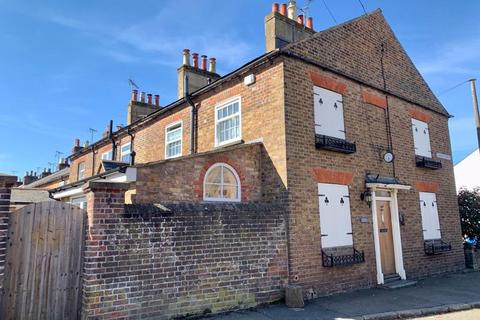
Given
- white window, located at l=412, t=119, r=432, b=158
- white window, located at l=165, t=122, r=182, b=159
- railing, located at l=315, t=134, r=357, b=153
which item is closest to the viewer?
railing, located at l=315, t=134, r=357, b=153

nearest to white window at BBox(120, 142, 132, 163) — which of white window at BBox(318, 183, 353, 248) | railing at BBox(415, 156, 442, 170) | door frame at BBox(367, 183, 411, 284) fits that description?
white window at BBox(318, 183, 353, 248)

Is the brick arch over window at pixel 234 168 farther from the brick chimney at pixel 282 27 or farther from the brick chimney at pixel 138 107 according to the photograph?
the brick chimney at pixel 138 107

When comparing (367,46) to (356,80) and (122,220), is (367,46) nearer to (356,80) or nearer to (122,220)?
(356,80)

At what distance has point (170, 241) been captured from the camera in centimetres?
652

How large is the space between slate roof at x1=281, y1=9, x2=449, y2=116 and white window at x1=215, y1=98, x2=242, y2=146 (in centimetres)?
237

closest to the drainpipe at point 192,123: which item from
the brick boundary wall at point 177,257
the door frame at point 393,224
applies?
the brick boundary wall at point 177,257

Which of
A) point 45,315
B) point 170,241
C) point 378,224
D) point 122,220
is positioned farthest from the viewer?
point 378,224

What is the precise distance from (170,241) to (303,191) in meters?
3.64

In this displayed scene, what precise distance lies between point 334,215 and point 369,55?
19.3 ft

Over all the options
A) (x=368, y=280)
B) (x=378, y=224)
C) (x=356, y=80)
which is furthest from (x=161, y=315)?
(x=356, y=80)

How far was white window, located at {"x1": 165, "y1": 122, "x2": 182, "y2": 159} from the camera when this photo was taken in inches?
511

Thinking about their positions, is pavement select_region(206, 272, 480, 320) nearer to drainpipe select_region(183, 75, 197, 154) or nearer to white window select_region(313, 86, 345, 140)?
white window select_region(313, 86, 345, 140)

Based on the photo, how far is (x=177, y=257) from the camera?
6.55 meters

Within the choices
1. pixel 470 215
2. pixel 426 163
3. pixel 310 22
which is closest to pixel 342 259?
pixel 426 163
